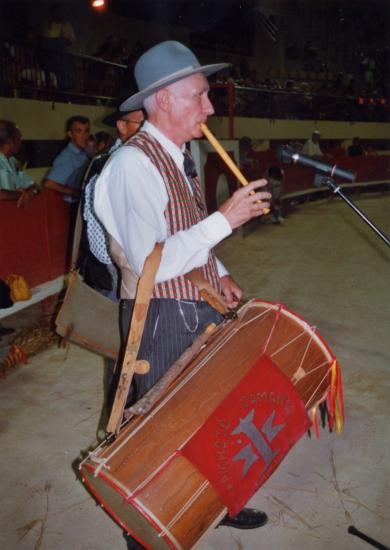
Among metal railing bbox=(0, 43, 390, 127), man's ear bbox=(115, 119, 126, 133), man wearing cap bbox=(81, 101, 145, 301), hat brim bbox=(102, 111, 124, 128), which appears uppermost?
metal railing bbox=(0, 43, 390, 127)

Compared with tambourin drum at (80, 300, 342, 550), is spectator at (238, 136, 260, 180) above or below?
above

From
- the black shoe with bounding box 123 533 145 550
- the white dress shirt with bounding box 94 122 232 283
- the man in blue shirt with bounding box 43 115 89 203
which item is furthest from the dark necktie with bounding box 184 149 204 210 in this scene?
the man in blue shirt with bounding box 43 115 89 203

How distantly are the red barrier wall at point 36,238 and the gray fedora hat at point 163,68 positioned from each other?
2747mm

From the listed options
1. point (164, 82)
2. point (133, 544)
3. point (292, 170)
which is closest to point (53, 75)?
point (292, 170)

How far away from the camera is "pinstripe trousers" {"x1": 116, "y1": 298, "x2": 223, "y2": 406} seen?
6.31 feet

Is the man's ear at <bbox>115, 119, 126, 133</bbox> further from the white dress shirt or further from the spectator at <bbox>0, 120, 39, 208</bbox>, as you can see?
the spectator at <bbox>0, 120, 39, 208</bbox>

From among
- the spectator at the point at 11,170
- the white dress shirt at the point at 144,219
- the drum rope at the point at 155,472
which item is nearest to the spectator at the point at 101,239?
the white dress shirt at the point at 144,219

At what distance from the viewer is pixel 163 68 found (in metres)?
1.81

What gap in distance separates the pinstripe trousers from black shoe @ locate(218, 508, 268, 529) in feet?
2.36

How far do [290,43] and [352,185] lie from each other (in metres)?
8.28

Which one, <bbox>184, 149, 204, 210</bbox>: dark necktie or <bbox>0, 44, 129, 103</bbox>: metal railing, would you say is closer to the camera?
<bbox>184, 149, 204, 210</bbox>: dark necktie

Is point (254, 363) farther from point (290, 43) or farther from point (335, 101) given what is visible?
point (290, 43)

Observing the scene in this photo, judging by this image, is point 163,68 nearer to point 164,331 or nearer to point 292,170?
point 164,331

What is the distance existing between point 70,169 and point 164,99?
3574 millimetres
